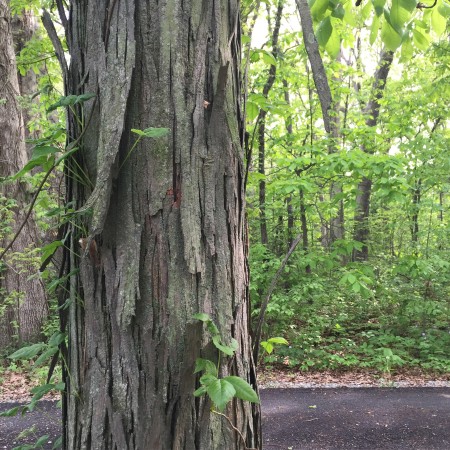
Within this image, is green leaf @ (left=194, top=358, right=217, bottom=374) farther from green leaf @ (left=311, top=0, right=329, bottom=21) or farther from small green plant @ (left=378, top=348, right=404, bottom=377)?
small green plant @ (left=378, top=348, right=404, bottom=377)

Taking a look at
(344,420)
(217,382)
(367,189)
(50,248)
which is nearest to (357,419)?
(344,420)

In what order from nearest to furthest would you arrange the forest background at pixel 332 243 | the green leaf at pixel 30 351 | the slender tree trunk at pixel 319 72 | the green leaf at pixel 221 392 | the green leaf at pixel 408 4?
the green leaf at pixel 221 392 → the green leaf at pixel 30 351 → the green leaf at pixel 408 4 → the forest background at pixel 332 243 → the slender tree trunk at pixel 319 72

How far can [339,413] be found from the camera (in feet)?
17.0

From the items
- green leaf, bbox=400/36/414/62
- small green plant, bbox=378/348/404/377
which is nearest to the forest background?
small green plant, bbox=378/348/404/377

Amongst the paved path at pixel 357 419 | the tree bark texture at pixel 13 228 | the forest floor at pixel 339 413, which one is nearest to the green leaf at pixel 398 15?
the forest floor at pixel 339 413

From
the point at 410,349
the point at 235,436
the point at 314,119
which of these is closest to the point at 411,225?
the point at 410,349

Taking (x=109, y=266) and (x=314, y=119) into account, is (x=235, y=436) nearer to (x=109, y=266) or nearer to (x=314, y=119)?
(x=109, y=266)

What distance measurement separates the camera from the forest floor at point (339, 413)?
4.38 meters

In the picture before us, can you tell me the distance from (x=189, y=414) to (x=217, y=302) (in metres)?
0.28

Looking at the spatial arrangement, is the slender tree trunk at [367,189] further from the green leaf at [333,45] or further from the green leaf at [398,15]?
the green leaf at [398,15]

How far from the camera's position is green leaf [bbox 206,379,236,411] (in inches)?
37.4

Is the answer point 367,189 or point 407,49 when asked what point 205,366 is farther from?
point 367,189

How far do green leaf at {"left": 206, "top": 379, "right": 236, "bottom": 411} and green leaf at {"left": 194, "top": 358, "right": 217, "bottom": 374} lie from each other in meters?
0.04

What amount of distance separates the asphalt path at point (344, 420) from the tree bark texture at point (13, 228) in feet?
7.77
